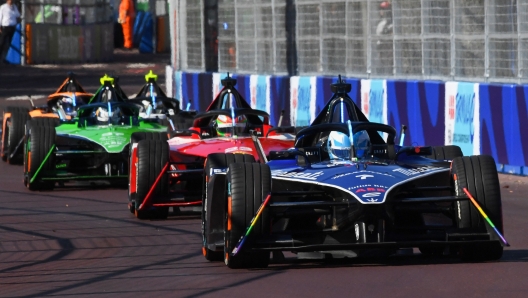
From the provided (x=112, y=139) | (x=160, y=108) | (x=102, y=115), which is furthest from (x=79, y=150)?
(x=160, y=108)

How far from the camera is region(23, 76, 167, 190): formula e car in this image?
51.3 ft

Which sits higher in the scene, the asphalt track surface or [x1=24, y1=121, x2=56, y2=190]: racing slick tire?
[x1=24, y1=121, x2=56, y2=190]: racing slick tire

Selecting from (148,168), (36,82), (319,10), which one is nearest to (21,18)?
(36,82)

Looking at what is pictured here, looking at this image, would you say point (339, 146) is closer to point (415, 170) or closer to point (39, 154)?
point (415, 170)

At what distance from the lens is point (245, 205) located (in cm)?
896

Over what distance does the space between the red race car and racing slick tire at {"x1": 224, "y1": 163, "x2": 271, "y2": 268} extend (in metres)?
2.54

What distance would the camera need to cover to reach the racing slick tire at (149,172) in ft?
42.0

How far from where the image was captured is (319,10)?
21.7 metres

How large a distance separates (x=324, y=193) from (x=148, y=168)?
12.9 ft

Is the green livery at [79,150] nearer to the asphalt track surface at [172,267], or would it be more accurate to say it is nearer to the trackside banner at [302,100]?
the asphalt track surface at [172,267]

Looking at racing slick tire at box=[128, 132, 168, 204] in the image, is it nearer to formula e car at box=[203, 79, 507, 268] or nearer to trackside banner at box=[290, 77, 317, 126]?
formula e car at box=[203, 79, 507, 268]

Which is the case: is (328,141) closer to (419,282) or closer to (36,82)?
(419,282)

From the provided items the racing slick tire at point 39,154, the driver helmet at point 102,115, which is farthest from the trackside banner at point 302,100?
the racing slick tire at point 39,154

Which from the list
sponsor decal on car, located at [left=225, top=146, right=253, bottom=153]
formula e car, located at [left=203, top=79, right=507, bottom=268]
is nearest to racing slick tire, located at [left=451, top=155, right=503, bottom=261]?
formula e car, located at [left=203, top=79, right=507, bottom=268]
